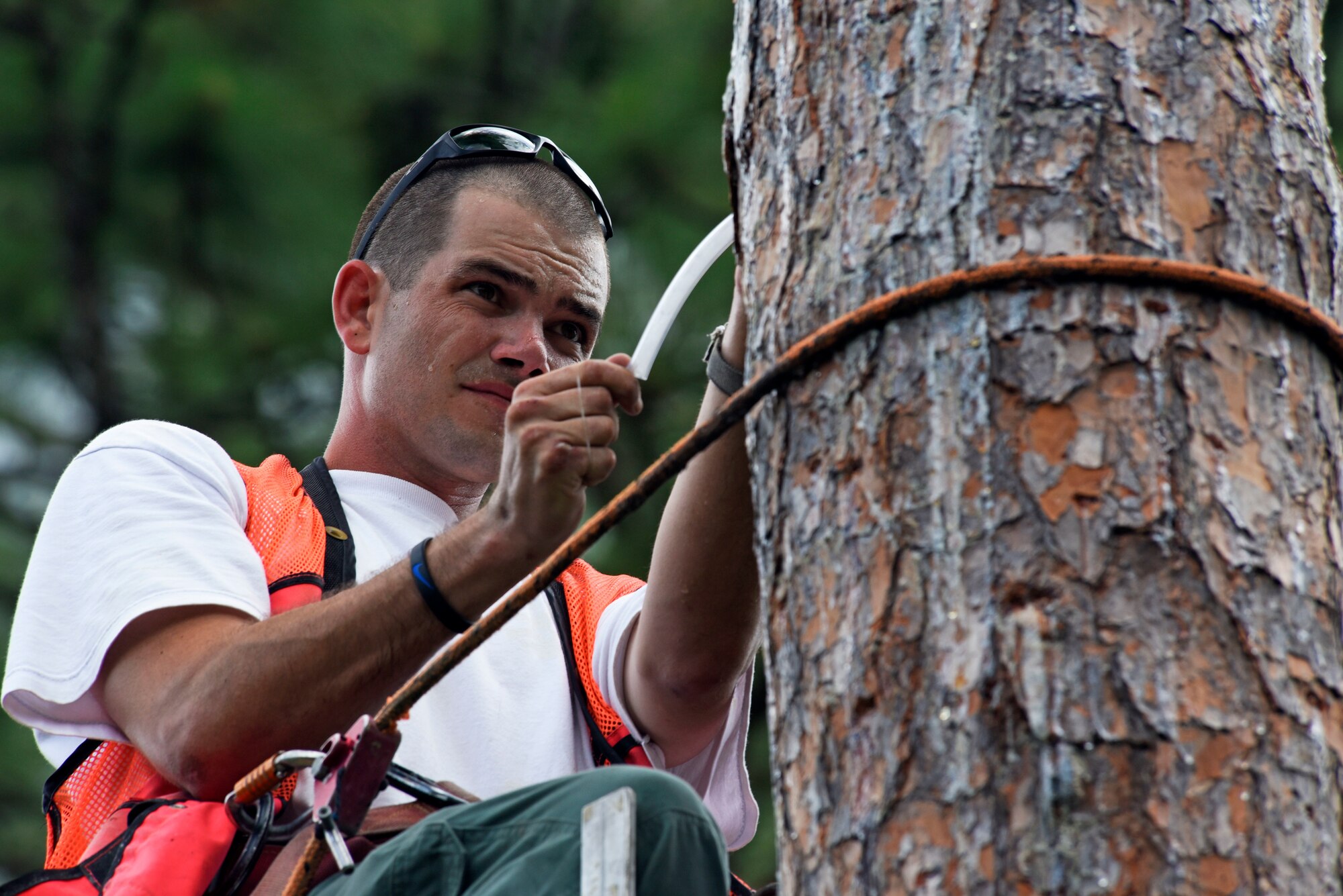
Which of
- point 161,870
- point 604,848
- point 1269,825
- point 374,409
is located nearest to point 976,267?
point 1269,825

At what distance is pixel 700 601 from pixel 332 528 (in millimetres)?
532

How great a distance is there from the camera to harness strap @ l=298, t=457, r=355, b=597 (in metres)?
2.03

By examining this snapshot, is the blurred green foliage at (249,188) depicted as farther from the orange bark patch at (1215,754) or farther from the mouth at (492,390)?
the orange bark patch at (1215,754)

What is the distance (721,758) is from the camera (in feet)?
7.43

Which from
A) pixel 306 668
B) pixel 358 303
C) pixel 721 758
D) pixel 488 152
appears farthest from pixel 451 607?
pixel 488 152

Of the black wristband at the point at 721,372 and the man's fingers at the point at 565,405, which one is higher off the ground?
the black wristband at the point at 721,372

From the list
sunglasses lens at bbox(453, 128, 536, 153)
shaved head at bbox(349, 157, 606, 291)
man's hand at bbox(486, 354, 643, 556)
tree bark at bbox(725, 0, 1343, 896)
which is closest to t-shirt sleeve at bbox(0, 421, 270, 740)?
man's hand at bbox(486, 354, 643, 556)

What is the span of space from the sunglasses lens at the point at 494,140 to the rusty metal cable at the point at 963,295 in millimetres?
1634

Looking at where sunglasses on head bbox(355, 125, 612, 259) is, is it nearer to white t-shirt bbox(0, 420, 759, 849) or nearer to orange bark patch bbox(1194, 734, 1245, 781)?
white t-shirt bbox(0, 420, 759, 849)

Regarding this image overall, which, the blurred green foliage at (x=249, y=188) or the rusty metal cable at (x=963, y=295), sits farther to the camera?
the blurred green foliage at (x=249, y=188)

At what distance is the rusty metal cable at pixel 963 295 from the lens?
1.11 m

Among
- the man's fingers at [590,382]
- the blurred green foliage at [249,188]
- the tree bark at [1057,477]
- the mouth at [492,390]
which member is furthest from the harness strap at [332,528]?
the blurred green foliage at [249,188]

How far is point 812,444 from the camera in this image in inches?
47.4

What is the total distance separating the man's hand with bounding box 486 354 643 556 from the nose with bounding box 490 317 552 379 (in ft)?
2.49
